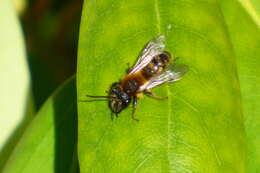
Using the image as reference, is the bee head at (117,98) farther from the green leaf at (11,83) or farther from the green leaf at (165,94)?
the green leaf at (11,83)

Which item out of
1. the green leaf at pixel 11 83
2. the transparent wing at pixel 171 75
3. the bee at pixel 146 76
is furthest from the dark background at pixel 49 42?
the transparent wing at pixel 171 75

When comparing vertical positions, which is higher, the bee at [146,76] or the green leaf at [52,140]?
the bee at [146,76]

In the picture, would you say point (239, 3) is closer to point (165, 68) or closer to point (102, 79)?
point (165, 68)

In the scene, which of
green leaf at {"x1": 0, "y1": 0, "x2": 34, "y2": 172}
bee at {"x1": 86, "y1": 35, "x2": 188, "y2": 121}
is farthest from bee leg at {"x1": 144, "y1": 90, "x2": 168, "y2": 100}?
green leaf at {"x1": 0, "y1": 0, "x2": 34, "y2": 172}

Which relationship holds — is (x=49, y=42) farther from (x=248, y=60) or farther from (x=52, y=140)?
(x=248, y=60)

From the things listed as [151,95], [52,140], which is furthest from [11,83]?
[151,95]

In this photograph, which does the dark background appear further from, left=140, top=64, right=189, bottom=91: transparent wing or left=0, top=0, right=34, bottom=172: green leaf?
left=140, top=64, right=189, bottom=91: transparent wing
